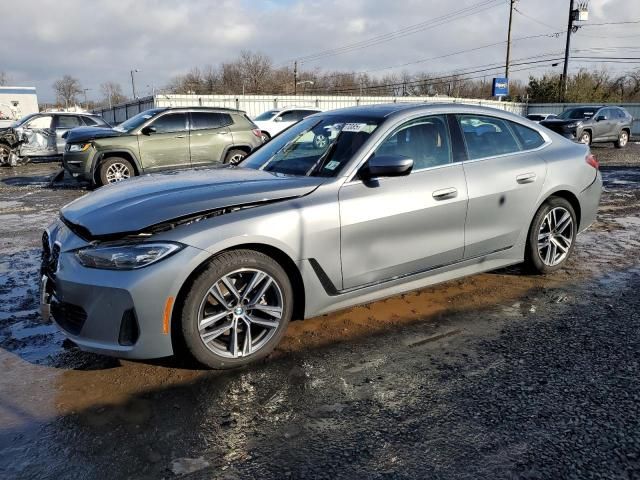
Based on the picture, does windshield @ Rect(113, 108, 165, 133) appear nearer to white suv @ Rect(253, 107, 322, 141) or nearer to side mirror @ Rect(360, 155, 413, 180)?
white suv @ Rect(253, 107, 322, 141)

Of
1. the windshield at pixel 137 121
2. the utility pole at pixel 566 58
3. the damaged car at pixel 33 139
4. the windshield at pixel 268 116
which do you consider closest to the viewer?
the windshield at pixel 137 121

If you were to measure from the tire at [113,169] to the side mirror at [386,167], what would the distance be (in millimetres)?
8353

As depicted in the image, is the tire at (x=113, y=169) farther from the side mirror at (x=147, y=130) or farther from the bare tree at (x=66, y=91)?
the bare tree at (x=66, y=91)

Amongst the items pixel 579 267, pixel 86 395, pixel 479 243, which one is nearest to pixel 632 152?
pixel 579 267

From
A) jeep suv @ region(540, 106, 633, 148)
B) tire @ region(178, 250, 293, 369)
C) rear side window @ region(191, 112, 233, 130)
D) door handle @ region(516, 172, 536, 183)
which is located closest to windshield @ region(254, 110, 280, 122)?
rear side window @ region(191, 112, 233, 130)

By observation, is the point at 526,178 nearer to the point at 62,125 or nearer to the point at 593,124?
the point at 62,125

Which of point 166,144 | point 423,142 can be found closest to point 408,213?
point 423,142

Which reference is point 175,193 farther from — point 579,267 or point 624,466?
point 579,267

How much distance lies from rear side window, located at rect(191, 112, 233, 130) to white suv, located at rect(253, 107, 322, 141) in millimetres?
5027

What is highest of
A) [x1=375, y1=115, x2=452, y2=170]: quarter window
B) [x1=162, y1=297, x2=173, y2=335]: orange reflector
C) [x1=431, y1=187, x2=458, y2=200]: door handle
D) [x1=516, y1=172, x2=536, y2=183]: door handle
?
[x1=375, y1=115, x2=452, y2=170]: quarter window

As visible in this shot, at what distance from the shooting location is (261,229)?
3.24m

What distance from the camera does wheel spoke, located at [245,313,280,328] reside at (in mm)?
3332

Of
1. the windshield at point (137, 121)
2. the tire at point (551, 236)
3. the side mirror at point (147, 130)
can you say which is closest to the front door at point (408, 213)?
the tire at point (551, 236)

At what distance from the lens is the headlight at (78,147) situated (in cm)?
1082
